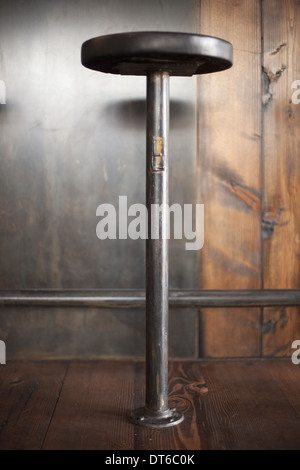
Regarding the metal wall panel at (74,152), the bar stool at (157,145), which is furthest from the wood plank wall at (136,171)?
the bar stool at (157,145)

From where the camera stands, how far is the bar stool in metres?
1.43

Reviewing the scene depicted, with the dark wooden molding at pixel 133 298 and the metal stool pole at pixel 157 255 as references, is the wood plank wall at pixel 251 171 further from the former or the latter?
the metal stool pole at pixel 157 255

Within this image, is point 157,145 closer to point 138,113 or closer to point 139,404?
point 138,113

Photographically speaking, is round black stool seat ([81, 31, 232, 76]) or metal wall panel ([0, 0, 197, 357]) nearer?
round black stool seat ([81, 31, 232, 76])

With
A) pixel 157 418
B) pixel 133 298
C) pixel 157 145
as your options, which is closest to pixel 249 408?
pixel 157 418

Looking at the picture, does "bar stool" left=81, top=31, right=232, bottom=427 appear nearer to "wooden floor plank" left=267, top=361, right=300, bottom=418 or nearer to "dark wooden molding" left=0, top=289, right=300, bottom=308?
"wooden floor plank" left=267, top=361, right=300, bottom=418

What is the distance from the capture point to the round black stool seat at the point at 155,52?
138 cm

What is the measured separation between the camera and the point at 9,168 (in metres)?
2.05

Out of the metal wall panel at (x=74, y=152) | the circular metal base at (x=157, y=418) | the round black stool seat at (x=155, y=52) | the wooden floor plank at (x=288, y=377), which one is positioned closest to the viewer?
the round black stool seat at (x=155, y=52)

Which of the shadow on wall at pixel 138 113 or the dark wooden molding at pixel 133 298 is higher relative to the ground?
the shadow on wall at pixel 138 113

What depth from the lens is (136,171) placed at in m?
2.04

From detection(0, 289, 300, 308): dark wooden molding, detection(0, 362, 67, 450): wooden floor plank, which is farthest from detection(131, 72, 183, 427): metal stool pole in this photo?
detection(0, 289, 300, 308): dark wooden molding

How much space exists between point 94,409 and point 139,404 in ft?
0.44

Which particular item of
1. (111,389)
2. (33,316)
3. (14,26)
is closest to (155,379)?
(111,389)
